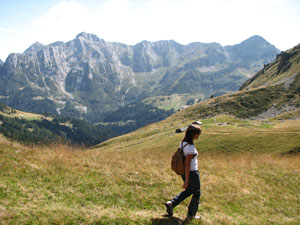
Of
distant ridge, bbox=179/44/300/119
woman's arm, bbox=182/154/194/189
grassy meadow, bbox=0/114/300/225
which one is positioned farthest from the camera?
distant ridge, bbox=179/44/300/119

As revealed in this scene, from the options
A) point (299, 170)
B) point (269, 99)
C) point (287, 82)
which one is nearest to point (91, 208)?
point (299, 170)

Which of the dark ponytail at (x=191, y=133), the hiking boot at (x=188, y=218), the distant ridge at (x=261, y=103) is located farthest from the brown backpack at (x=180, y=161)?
the distant ridge at (x=261, y=103)

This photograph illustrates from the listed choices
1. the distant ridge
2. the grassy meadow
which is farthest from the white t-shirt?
the distant ridge

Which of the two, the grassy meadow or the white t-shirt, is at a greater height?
the white t-shirt

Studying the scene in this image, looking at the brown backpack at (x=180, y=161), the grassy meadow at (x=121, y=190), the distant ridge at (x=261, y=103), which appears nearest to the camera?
the grassy meadow at (x=121, y=190)

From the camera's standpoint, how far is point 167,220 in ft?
33.5

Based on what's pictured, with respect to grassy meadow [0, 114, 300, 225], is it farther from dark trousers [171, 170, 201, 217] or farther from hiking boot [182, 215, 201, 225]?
dark trousers [171, 170, 201, 217]

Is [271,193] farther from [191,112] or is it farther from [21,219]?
[191,112]

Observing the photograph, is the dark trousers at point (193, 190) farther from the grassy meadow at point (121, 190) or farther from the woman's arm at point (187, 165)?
the grassy meadow at point (121, 190)

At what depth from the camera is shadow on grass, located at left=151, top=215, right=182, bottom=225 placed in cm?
991

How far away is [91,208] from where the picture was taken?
1054 cm

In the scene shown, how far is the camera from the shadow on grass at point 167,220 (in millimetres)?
9914

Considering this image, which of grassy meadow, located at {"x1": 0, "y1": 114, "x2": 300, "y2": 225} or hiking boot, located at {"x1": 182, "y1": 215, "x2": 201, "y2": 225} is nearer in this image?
grassy meadow, located at {"x1": 0, "y1": 114, "x2": 300, "y2": 225}

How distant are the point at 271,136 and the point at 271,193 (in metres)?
28.0
